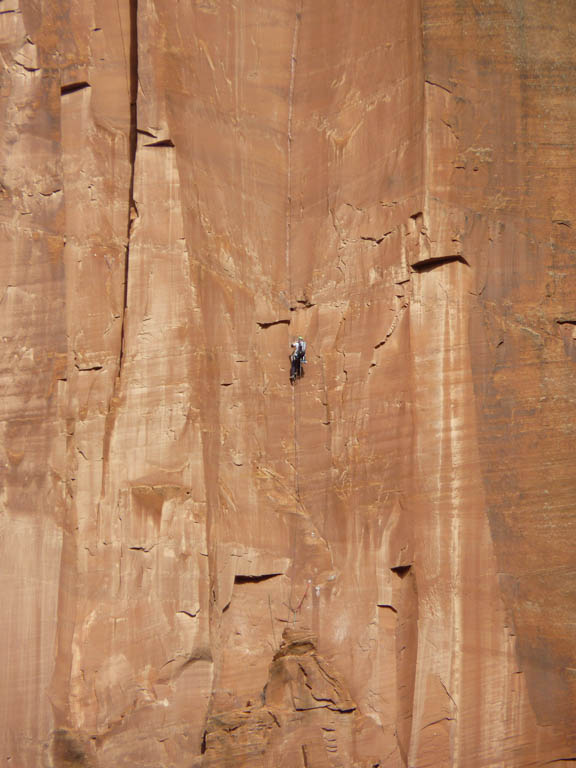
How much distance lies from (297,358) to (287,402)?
0.49m

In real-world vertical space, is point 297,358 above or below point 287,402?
above

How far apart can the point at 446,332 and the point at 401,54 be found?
2910 millimetres

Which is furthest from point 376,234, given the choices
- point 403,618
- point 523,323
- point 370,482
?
point 403,618

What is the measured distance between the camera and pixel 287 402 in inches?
353

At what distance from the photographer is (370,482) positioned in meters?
8.33

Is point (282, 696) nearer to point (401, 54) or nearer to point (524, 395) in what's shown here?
point (524, 395)

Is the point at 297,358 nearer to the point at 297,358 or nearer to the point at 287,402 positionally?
the point at 297,358

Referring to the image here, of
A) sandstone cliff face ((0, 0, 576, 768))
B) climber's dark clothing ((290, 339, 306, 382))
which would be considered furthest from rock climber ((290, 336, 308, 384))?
sandstone cliff face ((0, 0, 576, 768))

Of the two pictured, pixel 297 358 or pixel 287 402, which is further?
pixel 287 402

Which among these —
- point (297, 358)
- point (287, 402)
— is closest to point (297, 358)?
point (297, 358)

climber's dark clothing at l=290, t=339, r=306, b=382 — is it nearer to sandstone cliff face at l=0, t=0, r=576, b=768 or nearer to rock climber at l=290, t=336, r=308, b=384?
rock climber at l=290, t=336, r=308, b=384

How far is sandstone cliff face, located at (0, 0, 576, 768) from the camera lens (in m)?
7.87

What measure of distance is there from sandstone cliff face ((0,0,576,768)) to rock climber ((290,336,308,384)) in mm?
113

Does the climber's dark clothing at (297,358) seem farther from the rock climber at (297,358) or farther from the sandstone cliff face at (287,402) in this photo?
the sandstone cliff face at (287,402)
